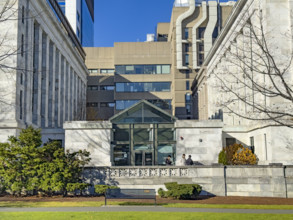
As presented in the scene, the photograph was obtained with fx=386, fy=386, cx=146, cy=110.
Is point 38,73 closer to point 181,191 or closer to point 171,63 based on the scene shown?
point 181,191

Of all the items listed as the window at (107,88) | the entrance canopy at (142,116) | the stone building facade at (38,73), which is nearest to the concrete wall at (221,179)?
the stone building facade at (38,73)

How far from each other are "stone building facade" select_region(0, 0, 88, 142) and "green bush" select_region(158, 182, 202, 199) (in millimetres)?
10411

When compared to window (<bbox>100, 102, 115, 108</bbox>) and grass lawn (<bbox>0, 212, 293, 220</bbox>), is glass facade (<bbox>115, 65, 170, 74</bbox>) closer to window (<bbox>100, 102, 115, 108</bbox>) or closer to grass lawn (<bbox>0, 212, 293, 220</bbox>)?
window (<bbox>100, 102, 115, 108</bbox>)

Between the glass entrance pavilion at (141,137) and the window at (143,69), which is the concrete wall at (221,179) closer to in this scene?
the glass entrance pavilion at (141,137)

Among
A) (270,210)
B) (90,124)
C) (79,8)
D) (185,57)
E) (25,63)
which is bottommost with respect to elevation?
(270,210)

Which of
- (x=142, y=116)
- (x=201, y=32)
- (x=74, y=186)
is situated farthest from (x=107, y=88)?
(x=74, y=186)

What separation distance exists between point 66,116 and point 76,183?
4265 centimetres

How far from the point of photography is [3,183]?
2362 cm

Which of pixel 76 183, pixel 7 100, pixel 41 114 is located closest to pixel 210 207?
pixel 76 183

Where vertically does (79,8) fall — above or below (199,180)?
above

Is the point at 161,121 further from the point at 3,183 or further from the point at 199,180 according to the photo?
the point at 3,183

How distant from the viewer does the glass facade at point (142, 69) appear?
83625 mm

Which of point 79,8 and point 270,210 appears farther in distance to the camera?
point 79,8

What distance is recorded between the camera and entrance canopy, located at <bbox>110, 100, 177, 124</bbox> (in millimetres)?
33812
